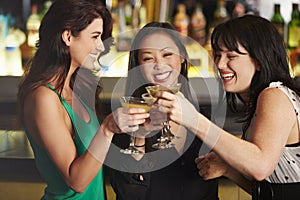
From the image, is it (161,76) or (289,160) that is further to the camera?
(161,76)

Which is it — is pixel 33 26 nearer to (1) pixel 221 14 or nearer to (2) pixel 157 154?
(1) pixel 221 14

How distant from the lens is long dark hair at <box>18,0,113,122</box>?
67.9 inches

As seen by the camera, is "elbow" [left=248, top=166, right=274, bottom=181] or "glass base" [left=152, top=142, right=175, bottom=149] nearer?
"elbow" [left=248, top=166, right=274, bottom=181]

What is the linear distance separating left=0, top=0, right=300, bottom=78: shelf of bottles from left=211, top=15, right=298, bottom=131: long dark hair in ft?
3.81

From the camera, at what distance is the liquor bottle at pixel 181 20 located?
3.14 meters

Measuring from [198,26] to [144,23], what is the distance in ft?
0.83

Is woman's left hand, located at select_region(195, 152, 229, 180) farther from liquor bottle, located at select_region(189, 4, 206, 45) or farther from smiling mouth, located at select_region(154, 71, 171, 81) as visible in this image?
liquor bottle, located at select_region(189, 4, 206, 45)

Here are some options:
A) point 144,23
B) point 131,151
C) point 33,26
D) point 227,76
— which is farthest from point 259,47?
point 33,26

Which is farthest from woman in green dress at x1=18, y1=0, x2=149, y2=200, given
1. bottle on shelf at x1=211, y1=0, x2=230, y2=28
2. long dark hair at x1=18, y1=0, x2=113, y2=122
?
bottle on shelf at x1=211, y1=0, x2=230, y2=28

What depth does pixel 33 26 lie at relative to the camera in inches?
123

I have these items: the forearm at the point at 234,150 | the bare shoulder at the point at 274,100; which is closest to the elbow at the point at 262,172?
the forearm at the point at 234,150

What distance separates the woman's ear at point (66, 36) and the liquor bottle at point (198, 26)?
4.59 feet

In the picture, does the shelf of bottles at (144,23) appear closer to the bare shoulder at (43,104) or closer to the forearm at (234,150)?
the bare shoulder at (43,104)

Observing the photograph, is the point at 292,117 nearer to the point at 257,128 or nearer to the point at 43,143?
the point at 257,128
